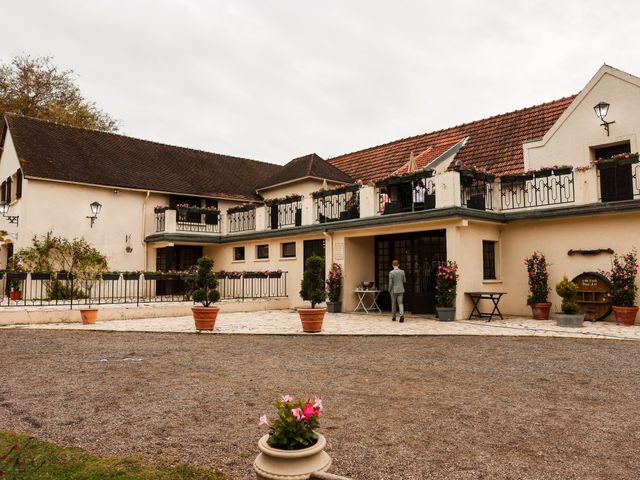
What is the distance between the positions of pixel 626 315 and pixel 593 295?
1.13 meters

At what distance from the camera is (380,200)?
16156mm

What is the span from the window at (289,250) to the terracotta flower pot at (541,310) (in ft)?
30.3

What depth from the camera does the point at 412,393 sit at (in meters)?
5.84

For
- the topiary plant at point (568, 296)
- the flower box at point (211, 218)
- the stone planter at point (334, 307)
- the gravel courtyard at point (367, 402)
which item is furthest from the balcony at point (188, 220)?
the topiary plant at point (568, 296)

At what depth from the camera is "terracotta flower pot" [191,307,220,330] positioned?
11.7m

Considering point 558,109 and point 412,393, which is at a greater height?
point 558,109

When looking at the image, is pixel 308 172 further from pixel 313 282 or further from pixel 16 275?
pixel 16 275

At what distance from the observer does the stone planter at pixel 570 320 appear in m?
11.9

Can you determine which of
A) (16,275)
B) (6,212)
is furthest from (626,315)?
(6,212)

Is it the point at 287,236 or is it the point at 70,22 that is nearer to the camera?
the point at 70,22

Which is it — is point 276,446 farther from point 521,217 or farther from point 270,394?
point 521,217

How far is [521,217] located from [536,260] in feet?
4.48

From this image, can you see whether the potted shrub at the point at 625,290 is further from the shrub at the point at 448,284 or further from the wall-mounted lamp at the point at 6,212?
the wall-mounted lamp at the point at 6,212

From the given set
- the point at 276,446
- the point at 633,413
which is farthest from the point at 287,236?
the point at 276,446
